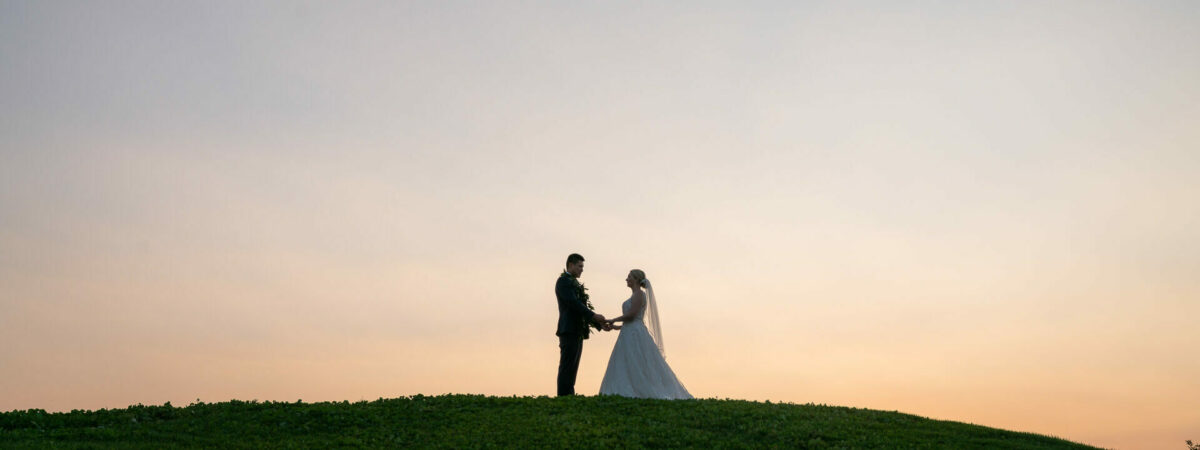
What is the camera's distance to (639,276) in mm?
27922

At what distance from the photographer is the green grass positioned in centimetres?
2314

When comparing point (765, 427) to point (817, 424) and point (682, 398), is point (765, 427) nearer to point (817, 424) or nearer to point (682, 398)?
point (817, 424)

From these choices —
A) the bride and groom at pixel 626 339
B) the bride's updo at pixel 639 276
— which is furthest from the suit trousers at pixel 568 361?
the bride's updo at pixel 639 276

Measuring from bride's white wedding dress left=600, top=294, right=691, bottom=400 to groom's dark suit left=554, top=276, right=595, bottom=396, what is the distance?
3.49 ft

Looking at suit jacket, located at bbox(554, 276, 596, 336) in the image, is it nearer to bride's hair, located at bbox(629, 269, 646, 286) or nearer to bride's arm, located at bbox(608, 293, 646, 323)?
bride's arm, located at bbox(608, 293, 646, 323)

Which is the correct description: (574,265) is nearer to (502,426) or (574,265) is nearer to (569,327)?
(569,327)

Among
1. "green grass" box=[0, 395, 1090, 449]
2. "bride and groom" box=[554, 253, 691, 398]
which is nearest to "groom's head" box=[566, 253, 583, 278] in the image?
"bride and groom" box=[554, 253, 691, 398]

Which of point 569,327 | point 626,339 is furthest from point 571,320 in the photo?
point 626,339

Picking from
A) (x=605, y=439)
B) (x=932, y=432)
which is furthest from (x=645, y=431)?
(x=932, y=432)

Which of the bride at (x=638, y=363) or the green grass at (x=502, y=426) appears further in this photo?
the bride at (x=638, y=363)

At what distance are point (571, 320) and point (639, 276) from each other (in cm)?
232

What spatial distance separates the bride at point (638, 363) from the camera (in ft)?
90.4

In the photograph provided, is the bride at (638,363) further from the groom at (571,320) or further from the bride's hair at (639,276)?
the groom at (571,320)

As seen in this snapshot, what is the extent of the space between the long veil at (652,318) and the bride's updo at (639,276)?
3 centimetres
